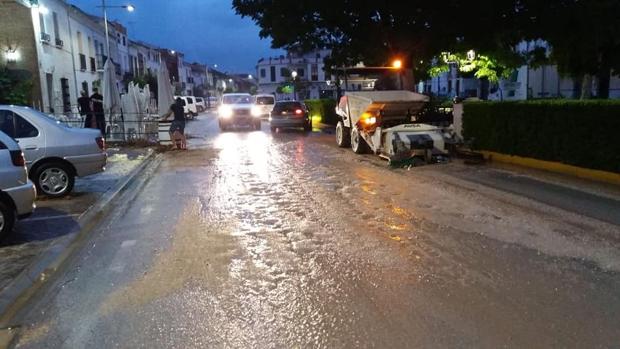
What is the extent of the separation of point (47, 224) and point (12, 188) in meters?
1.17

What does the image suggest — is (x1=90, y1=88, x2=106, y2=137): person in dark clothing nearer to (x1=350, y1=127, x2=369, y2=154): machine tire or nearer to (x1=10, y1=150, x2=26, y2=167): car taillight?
(x1=350, y1=127, x2=369, y2=154): machine tire

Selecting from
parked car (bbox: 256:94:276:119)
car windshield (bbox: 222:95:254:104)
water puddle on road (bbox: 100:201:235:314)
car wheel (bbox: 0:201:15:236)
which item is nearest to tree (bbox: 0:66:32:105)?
car windshield (bbox: 222:95:254:104)

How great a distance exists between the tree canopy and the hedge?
686cm

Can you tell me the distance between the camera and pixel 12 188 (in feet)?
23.2

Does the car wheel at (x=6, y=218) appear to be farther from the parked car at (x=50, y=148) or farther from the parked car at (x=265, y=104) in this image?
the parked car at (x=265, y=104)

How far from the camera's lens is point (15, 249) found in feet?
22.3

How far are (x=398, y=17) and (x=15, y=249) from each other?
19.7m

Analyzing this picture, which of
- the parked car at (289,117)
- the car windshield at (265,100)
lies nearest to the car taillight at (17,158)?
the parked car at (289,117)

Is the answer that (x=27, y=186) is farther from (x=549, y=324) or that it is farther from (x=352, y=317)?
(x=549, y=324)

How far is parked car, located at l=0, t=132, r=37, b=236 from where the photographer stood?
699 cm

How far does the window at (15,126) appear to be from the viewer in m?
9.75

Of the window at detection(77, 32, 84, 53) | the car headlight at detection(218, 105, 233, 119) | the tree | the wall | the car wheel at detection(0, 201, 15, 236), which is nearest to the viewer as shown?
the car wheel at detection(0, 201, 15, 236)

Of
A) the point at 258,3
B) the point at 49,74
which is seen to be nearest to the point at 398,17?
the point at 258,3

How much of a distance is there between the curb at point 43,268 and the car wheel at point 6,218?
0.65 m
